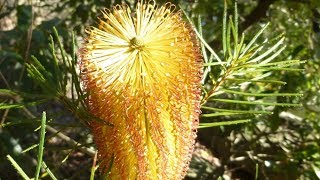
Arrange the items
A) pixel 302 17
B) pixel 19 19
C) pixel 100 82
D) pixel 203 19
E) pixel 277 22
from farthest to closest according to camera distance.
A: pixel 277 22, pixel 302 17, pixel 203 19, pixel 19 19, pixel 100 82

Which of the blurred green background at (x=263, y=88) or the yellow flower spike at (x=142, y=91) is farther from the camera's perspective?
the blurred green background at (x=263, y=88)

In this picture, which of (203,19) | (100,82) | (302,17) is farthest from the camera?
(302,17)

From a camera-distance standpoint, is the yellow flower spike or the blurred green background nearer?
the yellow flower spike

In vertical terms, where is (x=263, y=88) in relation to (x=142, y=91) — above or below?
below

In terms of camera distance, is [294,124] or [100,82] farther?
[294,124]

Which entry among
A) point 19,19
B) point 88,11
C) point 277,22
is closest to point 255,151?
point 277,22

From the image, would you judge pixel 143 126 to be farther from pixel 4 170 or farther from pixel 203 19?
pixel 4 170

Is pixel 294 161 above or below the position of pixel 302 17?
below

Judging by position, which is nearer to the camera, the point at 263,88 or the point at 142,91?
the point at 142,91
